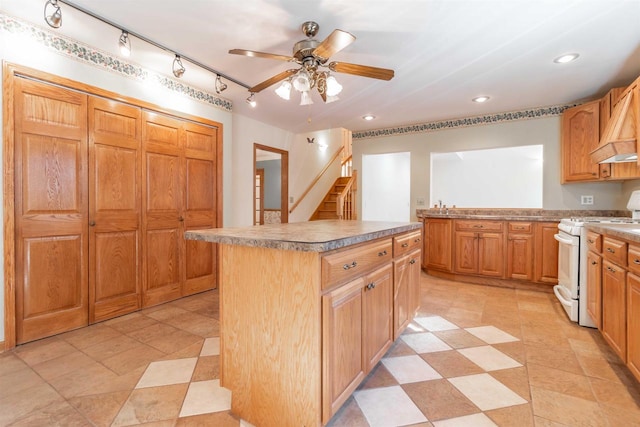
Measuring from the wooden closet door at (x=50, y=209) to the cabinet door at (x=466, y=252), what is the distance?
4211 mm

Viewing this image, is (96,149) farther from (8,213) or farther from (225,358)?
(225,358)

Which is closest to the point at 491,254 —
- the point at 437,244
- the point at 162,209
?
the point at 437,244

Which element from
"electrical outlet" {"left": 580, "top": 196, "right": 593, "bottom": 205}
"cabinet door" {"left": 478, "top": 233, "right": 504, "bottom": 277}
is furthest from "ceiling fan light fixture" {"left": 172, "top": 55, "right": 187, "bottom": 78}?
"electrical outlet" {"left": 580, "top": 196, "right": 593, "bottom": 205}

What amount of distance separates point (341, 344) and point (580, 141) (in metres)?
4.06

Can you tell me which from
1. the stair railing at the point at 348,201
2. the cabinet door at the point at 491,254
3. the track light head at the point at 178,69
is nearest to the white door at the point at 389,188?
the stair railing at the point at 348,201

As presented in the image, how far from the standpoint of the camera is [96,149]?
2.60 metres

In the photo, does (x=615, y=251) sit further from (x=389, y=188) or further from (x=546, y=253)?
(x=389, y=188)

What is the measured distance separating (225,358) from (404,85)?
3.07m

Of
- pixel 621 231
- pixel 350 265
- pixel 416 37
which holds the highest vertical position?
pixel 416 37

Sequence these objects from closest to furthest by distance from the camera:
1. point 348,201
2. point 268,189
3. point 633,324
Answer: point 633,324 < point 348,201 < point 268,189

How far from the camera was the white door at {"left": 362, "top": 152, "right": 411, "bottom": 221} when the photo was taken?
7271mm

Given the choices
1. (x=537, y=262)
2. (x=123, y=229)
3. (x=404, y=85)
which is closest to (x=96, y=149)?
(x=123, y=229)

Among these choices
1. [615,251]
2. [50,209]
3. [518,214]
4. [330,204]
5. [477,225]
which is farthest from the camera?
[330,204]

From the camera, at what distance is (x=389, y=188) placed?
7430mm
